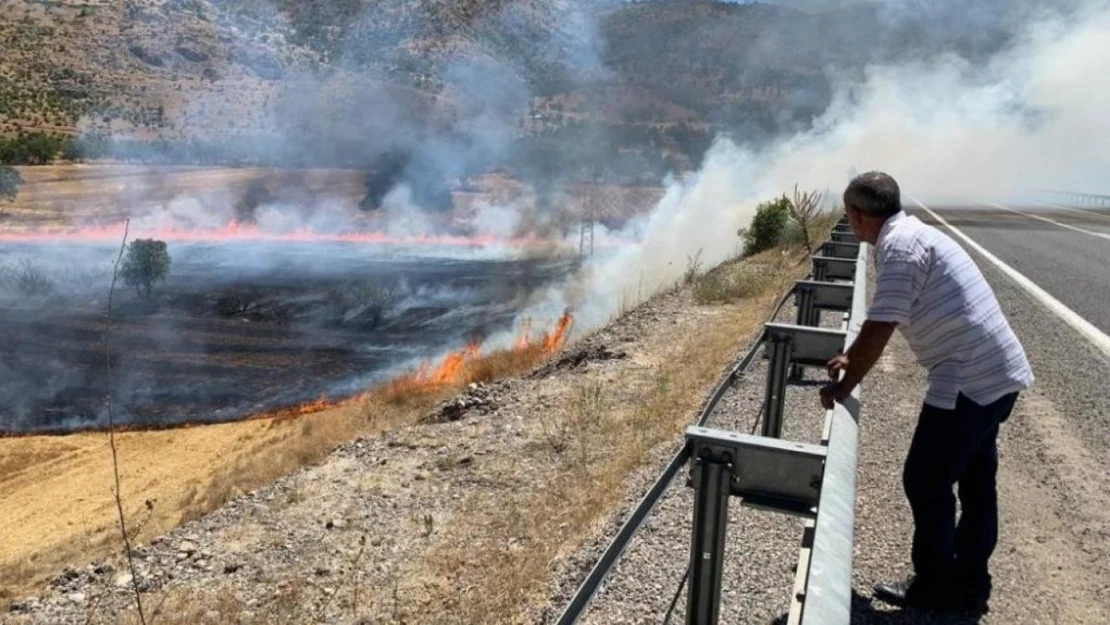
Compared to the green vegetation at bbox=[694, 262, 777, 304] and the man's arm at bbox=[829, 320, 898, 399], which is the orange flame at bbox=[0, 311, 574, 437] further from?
the man's arm at bbox=[829, 320, 898, 399]

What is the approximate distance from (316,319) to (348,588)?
35.2m

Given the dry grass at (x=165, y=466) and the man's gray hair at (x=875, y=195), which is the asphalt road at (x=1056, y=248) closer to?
the man's gray hair at (x=875, y=195)

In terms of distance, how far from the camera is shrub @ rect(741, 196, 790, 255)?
17.1 metres

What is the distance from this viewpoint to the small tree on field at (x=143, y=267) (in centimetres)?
3984

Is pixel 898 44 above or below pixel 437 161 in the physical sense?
above

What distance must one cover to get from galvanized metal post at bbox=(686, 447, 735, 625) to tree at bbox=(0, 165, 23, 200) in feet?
194

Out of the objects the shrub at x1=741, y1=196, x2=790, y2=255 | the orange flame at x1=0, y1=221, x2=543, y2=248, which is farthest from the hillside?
the shrub at x1=741, y1=196, x2=790, y2=255

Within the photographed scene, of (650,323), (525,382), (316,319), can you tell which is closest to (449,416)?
(525,382)

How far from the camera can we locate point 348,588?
5.55 m

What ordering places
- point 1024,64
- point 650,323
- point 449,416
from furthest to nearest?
point 1024,64 → point 650,323 → point 449,416

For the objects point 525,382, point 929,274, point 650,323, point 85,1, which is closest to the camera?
point 929,274

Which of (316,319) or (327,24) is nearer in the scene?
(316,319)

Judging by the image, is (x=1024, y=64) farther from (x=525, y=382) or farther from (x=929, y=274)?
(x=929, y=274)

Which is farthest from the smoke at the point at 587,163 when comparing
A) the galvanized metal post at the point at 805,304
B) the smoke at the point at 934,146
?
the galvanized metal post at the point at 805,304
